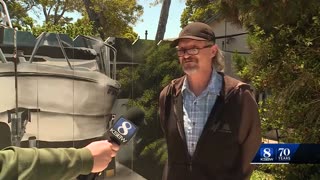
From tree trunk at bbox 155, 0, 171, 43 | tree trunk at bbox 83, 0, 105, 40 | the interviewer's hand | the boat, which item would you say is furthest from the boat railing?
tree trunk at bbox 83, 0, 105, 40

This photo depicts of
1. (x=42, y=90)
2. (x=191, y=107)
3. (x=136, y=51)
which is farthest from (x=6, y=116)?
(x=191, y=107)

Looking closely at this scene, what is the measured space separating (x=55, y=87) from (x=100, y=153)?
291 centimetres

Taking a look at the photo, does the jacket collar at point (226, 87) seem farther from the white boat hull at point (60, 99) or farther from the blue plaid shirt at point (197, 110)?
the white boat hull at point (60, 99)

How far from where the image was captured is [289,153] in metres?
3.94

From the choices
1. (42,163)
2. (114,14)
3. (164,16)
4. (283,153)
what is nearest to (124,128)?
(42,163)

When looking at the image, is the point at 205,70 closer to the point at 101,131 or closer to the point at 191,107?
the point at 191,107

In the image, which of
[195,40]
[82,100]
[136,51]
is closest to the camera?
[195,40]

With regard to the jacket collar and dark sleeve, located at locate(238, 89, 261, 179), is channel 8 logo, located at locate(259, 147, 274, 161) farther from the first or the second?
the jacket collar

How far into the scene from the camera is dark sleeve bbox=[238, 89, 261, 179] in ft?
7.93

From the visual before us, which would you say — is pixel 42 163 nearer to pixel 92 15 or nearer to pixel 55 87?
pixel 55 87

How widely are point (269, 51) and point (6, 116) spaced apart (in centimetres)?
314

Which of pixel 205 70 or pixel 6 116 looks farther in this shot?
pixel 6 116

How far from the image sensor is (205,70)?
249cm

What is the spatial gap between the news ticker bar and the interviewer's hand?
264 cm
